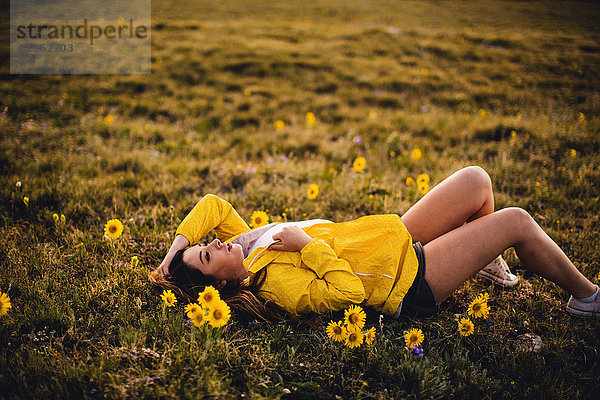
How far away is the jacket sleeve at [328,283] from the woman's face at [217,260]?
47 centimetres

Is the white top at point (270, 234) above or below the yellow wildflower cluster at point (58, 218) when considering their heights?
above

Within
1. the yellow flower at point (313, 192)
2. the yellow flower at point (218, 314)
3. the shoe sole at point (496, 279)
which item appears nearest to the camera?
the yellow flower at point (218, 314)

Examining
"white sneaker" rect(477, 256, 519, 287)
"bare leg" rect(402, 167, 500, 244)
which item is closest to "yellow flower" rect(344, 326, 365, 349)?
"bare leg" rect(402, 167, 500, 244)

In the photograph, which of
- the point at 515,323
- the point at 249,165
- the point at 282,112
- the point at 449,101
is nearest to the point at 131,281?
the point at 249,165

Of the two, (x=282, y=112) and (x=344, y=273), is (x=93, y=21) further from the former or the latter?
(x=344, y=273)

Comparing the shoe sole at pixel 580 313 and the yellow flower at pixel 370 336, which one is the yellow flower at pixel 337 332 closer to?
the yellow flower at pixel 370 336

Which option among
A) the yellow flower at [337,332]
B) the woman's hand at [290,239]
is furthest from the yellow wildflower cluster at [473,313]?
the woman's hand at [290,239]

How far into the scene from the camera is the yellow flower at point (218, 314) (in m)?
1.99

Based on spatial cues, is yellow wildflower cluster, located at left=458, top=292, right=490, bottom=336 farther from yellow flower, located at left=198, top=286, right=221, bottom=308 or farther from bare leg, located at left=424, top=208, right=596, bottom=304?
yellow flower, located at left=198, top=286, right=221, bottom=308

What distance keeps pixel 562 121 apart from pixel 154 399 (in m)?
6.44

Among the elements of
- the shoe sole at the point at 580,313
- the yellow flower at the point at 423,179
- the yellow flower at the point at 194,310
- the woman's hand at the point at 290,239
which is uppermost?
the yellow flower at the point at 423,179

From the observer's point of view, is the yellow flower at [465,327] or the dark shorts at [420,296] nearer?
the yellow flower at [465,327]

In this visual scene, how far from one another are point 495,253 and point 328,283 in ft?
3.62

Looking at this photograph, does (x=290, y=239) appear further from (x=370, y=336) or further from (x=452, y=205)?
(x=452, y=205)
